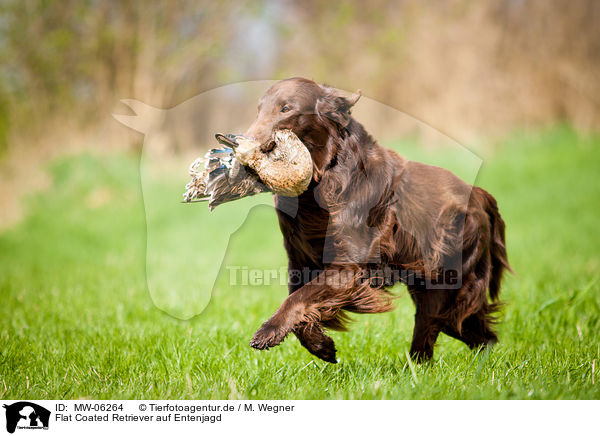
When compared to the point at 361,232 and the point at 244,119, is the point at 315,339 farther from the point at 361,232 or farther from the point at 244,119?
the point at 244,119

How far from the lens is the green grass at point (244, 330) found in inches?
88.7

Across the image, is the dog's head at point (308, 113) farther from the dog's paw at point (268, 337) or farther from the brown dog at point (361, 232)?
the dog's paw at point (268, 337)

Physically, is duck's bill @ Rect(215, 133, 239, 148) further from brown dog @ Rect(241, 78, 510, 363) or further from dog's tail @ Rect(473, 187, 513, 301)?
dog's tail @ Rect(473, 187, 513, 301)

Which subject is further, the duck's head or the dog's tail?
the dog's tail

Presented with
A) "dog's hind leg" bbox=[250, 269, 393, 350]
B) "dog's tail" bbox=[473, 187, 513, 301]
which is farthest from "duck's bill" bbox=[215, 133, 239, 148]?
"dog's tail" bbox=[473, 187, 513, 301]

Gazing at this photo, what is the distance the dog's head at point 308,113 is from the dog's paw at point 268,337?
666 millimetres

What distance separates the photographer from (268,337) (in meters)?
1.97

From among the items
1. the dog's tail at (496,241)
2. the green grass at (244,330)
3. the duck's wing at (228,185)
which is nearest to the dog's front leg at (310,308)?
the green grass at (244,330)

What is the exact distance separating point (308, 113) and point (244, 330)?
59.7 inches

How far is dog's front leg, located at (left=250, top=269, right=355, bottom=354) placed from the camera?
199cm
